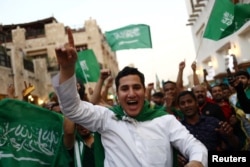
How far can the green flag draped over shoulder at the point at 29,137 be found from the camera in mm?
3094

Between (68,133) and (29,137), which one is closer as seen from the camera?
(68,133)

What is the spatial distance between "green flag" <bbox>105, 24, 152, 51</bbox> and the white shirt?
764cm

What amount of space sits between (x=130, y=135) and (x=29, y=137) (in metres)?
1.26

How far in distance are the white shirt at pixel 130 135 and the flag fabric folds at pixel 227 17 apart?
5.23 m

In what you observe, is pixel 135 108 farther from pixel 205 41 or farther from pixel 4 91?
pixel 205 41

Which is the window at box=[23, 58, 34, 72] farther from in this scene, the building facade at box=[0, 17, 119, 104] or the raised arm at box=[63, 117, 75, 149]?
the raised arm at box=[63, 117, 75, 149]

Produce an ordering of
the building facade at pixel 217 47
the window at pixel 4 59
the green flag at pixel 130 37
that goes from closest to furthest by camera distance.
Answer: the green flag at pixel 130 37 → the building facade at pixel 217 47 → the window at pixel 4 59

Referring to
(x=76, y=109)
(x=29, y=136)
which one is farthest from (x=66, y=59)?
(x=29, y=136)

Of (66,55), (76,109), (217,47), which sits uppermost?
(217,47)

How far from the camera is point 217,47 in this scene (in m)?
17.2

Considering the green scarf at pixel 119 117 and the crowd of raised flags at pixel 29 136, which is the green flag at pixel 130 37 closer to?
the crowd of raised flags at pixel 29 136

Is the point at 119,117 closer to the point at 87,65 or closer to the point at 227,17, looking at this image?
the point at 227,17

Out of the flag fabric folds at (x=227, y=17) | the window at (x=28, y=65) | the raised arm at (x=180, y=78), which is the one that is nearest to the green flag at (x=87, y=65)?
the flag fabric folds at (x=227, y=17)

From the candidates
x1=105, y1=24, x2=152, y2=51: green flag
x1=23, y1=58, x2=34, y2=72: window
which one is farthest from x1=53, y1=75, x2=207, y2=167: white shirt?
x1=23, y1=58, x2=34, y2=72: window
